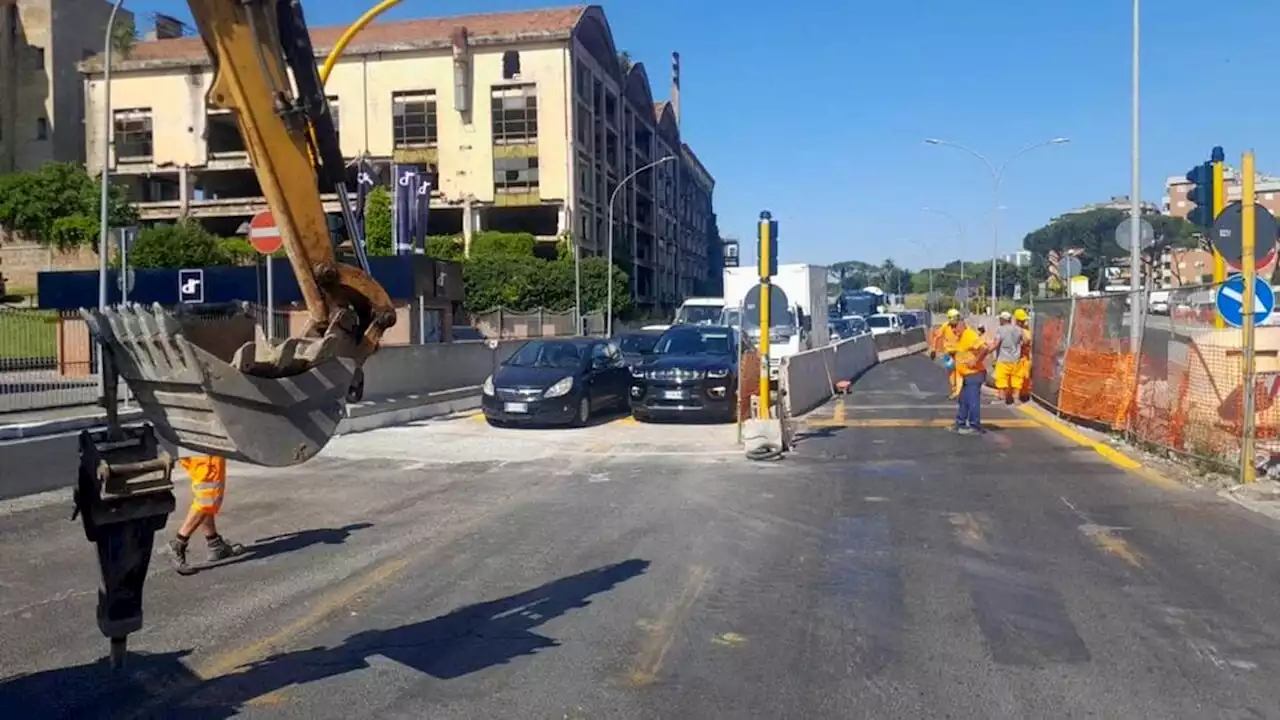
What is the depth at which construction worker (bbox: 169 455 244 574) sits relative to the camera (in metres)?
8.45

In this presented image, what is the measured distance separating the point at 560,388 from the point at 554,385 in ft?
0.36

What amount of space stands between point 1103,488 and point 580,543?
19.4ft

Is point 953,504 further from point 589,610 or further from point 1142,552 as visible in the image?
point 589,610

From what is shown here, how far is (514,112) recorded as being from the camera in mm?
61312

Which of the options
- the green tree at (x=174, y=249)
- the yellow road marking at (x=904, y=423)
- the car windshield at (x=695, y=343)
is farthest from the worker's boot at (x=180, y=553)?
the green tree at (x=174, y=249)

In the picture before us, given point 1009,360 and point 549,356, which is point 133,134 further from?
point 1009,360

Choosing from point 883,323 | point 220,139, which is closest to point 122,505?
point 883,323

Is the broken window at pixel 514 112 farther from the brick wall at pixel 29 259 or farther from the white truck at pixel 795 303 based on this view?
the white truck at pixel 795 303

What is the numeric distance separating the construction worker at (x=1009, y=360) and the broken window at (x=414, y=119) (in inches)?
1651

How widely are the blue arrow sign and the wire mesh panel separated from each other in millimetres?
7847

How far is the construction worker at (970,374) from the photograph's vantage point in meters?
16.8

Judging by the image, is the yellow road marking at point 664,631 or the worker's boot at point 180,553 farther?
the worker's boot at point 180,553

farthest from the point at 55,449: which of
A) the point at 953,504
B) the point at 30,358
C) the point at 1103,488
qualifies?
the point at 1103,488

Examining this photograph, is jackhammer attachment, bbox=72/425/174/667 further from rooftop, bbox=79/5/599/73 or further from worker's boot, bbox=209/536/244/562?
rooftop, bbox=79/5/599/73
